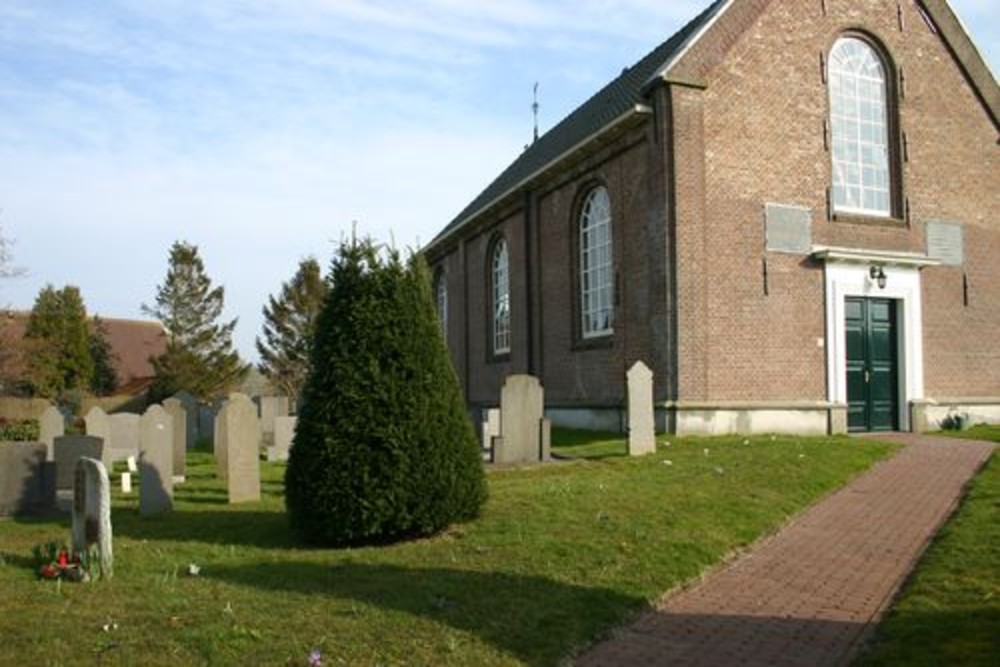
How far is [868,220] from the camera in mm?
20391

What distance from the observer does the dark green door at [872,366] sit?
20.0 meters

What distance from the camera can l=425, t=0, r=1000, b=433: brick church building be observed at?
18.5 metres

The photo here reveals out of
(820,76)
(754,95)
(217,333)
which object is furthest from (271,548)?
(217,333)

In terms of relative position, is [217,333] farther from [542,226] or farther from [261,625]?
[261,625]

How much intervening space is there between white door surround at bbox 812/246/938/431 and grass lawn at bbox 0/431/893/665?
7277 millimetres

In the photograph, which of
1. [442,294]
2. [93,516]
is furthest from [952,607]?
[442,294]

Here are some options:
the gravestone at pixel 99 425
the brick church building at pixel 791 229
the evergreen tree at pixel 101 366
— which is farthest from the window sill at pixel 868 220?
the evergreen tree at pixel 101 366

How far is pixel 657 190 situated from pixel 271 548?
475 inches

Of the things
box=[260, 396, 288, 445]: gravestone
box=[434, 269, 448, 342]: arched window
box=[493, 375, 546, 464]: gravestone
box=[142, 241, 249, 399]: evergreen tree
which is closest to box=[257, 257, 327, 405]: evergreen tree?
box=[142, 241, 249, 399]: evergreen tree

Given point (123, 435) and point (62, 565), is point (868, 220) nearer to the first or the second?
point (123, 435)

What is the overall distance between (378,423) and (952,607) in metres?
5.04

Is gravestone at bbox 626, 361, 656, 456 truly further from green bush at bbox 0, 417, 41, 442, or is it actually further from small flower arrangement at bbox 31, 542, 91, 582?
green bush at bbox 0, 417, 41, 442

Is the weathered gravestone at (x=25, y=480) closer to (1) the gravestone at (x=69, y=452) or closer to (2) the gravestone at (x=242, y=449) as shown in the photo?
(1) the gravestone at (x=69, y=452)

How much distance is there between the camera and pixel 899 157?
2100 cm
